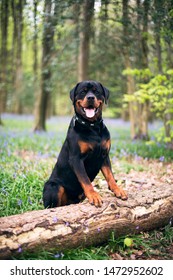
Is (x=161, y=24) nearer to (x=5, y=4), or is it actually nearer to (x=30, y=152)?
(x=5, y=4)

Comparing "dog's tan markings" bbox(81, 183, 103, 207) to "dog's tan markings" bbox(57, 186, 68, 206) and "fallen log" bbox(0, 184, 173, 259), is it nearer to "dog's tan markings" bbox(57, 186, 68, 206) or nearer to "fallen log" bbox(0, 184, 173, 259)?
"fallen log" bbox(0, 184, 173, 259)

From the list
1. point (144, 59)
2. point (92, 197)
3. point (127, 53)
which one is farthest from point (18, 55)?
point (92, 197)

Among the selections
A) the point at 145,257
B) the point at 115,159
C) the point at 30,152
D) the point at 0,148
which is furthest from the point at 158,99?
the point at 145,257

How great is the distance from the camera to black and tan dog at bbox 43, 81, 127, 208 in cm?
361

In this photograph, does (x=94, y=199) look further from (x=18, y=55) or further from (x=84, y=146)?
(x=18, y=55)

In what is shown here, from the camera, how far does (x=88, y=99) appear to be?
3.61m

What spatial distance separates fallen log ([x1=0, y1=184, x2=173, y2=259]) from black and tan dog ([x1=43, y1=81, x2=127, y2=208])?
16cm

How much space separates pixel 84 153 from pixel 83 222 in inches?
30.0

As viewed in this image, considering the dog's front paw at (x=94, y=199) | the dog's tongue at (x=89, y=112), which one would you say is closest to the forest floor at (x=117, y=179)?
the dog's front paw at (x=94, y=199)

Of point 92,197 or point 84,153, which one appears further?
point 84,153

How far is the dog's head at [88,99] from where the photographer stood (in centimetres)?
364

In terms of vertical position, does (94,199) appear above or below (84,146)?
below

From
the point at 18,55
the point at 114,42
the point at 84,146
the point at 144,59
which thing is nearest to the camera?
the point at 84,146
